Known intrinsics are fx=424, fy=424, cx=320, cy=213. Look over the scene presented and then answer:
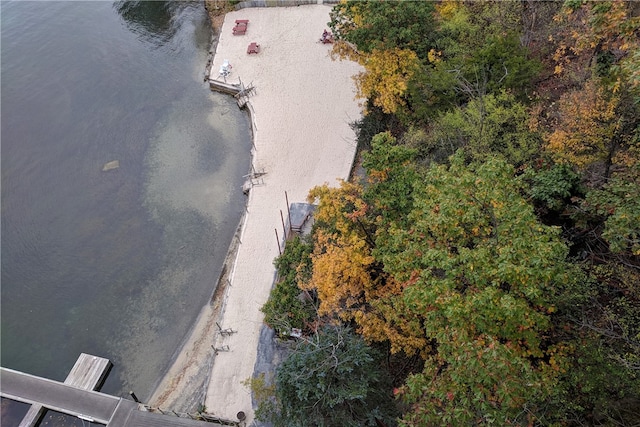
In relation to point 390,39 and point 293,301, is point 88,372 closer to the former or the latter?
point 293,301

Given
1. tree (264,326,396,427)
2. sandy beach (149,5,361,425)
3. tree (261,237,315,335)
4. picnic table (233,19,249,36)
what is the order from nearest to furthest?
tree (264,326,396,427) < tree (261,237,315,335) < sandy beach (149,5,361,425) < picnic table (233,19,249,36)

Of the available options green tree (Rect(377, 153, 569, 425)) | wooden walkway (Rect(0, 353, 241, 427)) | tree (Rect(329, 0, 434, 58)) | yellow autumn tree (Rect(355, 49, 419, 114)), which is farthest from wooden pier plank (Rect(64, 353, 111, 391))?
tree (Rect(329, 0, 434, 58))

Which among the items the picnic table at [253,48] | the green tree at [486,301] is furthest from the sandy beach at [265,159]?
the green tree at [486,301]

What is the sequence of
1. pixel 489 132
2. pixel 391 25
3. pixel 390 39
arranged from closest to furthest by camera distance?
pixel 489 132
pixel 390 39
pixel 391 25

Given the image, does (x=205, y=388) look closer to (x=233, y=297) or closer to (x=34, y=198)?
(x=233, y=297)

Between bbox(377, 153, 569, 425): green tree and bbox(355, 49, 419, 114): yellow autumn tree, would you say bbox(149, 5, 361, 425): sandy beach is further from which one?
bbox(377, 153, 569, 425): green tree

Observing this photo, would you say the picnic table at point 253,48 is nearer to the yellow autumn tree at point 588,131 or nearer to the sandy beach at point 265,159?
the sandy beach at point 265,159

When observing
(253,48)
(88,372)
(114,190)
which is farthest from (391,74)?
(88,372)
